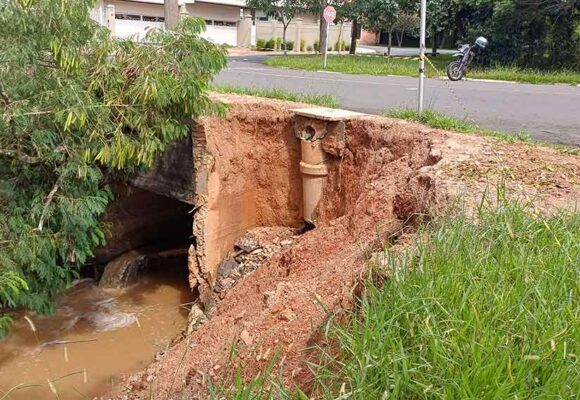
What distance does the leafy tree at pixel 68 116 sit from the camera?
516cm

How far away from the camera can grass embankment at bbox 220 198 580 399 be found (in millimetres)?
2045

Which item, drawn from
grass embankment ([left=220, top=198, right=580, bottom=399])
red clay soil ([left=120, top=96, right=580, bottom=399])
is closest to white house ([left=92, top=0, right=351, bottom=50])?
red clay soil ([left=120, top=96, right=580, bottom=399])

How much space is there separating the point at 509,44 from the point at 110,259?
1378 centimetres

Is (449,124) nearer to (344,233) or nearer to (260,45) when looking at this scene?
(344,233)

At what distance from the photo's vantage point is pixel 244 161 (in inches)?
317

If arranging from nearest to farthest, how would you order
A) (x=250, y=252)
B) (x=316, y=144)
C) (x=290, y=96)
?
(x=316, y=144) < (x=250, y=252) < (x=290, y=96)

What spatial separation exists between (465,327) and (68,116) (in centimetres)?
404

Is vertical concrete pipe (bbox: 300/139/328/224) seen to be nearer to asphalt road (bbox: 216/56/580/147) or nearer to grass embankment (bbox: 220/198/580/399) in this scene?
asphalt road (bbox: 216/56/580/147)

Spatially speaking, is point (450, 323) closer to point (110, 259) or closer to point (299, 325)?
point (299, 325)

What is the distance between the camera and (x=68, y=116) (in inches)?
198

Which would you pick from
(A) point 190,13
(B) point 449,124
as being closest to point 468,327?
(B) point 449,124

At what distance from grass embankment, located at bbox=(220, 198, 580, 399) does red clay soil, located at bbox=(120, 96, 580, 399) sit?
392 millimetres

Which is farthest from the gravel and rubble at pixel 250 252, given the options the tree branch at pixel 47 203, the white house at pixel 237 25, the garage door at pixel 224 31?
the garage door at pixel 224 31

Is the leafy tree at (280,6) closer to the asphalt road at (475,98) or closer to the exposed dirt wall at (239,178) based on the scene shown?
the asphalt road at (475,98)
